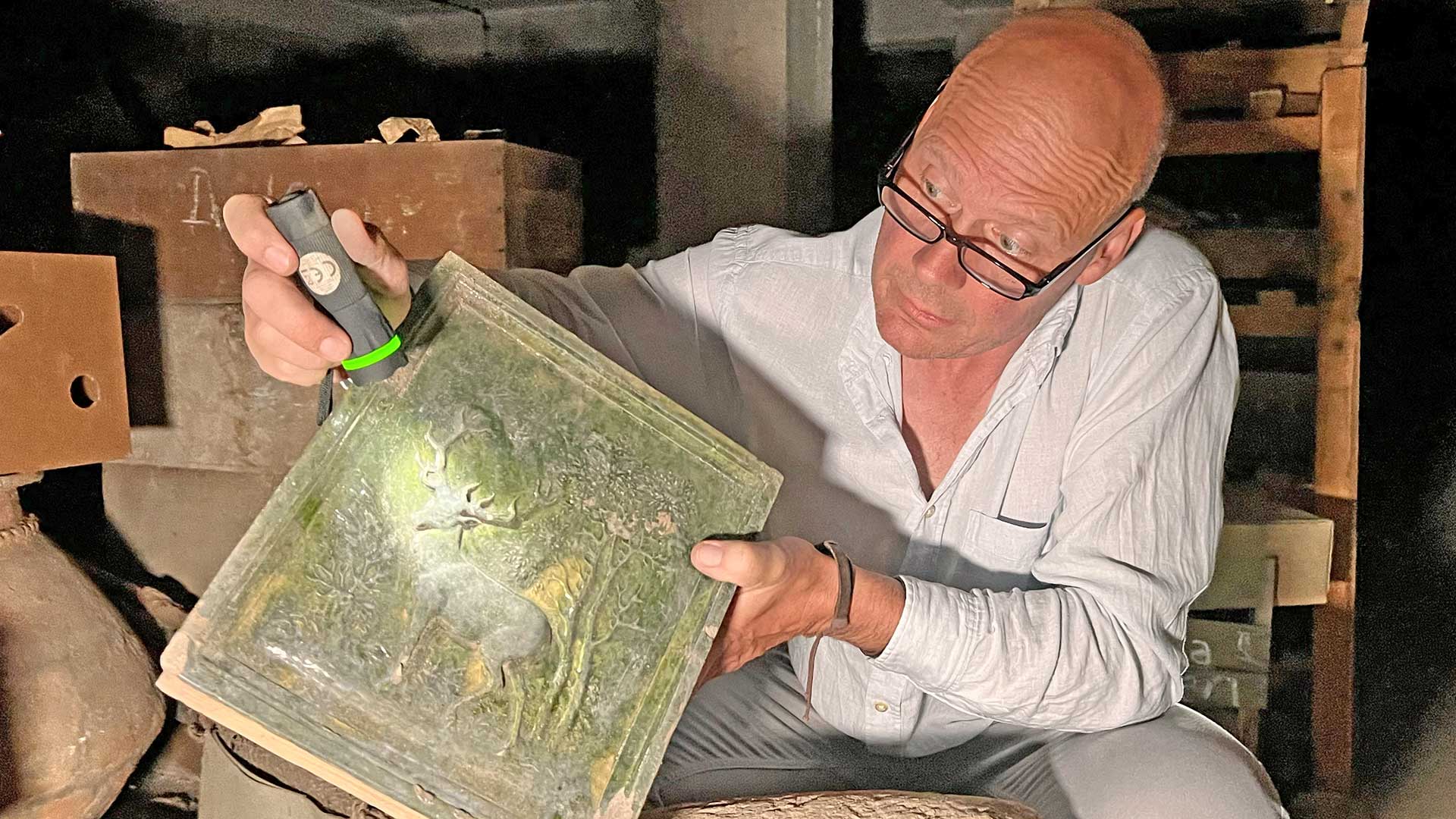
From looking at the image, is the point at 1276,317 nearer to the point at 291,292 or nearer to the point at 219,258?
the point at 291,292

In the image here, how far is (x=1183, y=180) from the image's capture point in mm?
1899

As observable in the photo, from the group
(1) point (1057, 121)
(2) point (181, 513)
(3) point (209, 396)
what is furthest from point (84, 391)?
(1) point (1057, 121)

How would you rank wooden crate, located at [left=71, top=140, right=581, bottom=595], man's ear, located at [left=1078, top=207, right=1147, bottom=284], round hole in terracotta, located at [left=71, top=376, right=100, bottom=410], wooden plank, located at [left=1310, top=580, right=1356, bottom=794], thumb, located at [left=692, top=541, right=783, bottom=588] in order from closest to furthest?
thumb, located at [left=692, top=541, right=783, bottom=588] → man's ear, located at [left=1078, top=207, right=1147, bottom=284] → round hole in terracotta, located at [left=71, top=376, right=100, bottom=410] → wooden crate, located at [left=71, top=140, right=581, bottom=595] → wooden plank, located at [left=1310, top=580, right=1356, bottom=794]

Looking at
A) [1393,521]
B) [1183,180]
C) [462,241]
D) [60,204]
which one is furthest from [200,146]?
[1393,521]

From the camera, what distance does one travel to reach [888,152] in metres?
1.95

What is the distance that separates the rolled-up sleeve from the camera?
0.98 meters

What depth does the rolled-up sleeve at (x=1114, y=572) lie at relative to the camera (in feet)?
3.20

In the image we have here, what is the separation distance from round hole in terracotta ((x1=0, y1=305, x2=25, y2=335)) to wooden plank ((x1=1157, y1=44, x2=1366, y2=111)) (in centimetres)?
170

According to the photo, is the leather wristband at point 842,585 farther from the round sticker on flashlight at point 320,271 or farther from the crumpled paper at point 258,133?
the crumpled paper at point 258,133

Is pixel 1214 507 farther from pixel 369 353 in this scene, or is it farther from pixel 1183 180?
pixel 1183 180

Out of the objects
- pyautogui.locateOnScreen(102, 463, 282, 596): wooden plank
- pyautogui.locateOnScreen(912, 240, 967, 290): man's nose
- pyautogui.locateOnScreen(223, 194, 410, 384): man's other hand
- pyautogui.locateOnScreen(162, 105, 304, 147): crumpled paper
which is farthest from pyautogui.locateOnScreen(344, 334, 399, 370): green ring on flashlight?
pyautogui.locateOnScreen(102, 463, 282, 596): wooden plank

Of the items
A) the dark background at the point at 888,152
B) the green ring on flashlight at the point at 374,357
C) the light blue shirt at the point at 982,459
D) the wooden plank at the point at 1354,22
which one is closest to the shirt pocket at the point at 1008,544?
the light blue shirt at the point at 982,459

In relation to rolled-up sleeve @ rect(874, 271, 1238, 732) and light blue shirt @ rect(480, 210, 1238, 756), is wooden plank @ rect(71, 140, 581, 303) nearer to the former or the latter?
light blue shirt @ rect(480, 210, 1238, 756)

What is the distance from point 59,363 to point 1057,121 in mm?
1284
